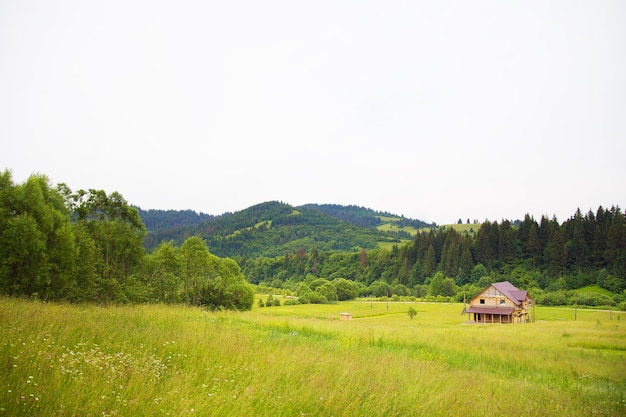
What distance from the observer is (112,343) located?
305 inches

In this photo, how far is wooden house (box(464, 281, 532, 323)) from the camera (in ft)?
222

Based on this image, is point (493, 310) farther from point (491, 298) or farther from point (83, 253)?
point (83, 253)

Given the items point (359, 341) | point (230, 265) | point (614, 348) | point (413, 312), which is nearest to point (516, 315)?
point (413, 312)

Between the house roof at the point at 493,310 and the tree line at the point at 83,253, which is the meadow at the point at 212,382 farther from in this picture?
the house roof at the point at 493,310

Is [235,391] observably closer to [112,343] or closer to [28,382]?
[28,382]

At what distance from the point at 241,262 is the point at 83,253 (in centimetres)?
17102

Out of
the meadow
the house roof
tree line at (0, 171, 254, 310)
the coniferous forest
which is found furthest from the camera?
the house roof

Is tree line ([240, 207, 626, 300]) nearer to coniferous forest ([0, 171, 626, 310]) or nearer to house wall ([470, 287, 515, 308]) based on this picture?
coniferous forest ([0, 171, 626, 310])

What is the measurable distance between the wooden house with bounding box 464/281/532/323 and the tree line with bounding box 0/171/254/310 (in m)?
47.0

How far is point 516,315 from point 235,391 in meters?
A: 73.7

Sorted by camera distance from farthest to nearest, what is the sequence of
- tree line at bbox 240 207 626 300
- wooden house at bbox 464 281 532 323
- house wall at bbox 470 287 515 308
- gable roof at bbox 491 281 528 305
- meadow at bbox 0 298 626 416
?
tree line at bbox 240 207 626 300, house wall at bbox 470 287 515 308, gable roof at bbox 491 281 528 305, wooden house at bbox 464 281 532 323, meadow at bbox 0 298 626 416

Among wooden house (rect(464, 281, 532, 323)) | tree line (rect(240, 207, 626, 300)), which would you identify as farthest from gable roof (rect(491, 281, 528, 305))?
tree line (rect(240, 207, 626, 300))

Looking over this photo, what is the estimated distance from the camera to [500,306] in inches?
2741

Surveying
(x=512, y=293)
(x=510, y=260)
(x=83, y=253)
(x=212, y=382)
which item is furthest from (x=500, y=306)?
(x=212, y=382)
